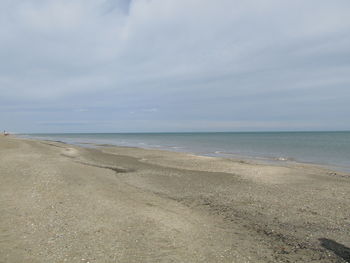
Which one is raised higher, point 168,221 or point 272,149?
point 168,221

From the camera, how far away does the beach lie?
6.41 meters

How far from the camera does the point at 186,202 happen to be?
1130cm

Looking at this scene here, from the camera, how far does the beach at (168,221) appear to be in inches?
252

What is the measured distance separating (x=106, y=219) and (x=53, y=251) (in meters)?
2.48

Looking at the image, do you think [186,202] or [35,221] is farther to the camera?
[186,202]

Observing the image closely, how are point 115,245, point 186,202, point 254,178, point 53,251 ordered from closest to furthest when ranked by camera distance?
1. point 53,251
2. point 115,245
3. point 186,202
4. point 254,178

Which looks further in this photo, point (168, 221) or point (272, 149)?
point (272, 149)

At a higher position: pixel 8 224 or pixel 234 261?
pixel 8 224

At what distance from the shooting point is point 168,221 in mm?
8594

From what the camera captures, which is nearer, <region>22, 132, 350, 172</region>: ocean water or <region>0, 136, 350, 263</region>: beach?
<region>0, 136, 350, 263</region>: beach

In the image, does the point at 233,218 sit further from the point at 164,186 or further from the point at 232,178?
the point at 232,178

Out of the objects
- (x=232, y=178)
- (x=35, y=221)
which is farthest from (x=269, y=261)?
(x=232, y=178)

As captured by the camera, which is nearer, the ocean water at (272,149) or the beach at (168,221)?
the beach at (168,221)

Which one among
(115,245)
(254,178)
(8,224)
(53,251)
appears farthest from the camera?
(254,178)
